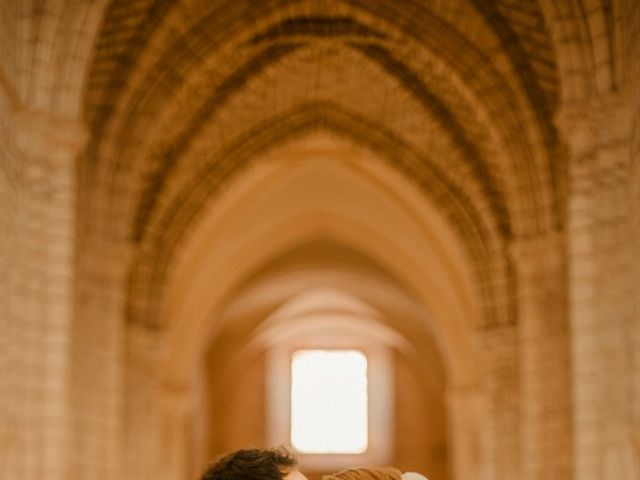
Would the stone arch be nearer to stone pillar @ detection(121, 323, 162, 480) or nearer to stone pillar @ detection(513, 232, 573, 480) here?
stone pillar @ detection(121, 323, 162, 480)

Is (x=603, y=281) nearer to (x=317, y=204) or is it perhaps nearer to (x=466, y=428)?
(x=317, y=204)

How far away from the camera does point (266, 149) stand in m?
22.6

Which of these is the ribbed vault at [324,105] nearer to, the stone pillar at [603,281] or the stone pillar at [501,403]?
the stone pillar at [501,403]

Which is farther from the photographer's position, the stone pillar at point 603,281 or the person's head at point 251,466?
the stone pillar at point 603,281

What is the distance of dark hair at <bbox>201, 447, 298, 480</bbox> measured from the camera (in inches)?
118

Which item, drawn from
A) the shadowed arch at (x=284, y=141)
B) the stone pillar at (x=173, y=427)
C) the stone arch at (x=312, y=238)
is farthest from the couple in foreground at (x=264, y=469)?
the stone pillar at (x=173, y=427)

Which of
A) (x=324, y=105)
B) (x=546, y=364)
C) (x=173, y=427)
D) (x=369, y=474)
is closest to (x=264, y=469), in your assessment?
(x=369, y=474)

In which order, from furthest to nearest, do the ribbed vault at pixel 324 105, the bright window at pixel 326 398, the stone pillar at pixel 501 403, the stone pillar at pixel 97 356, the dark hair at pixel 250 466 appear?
1. the bright window at pixel 326 398
2. the stone pillar at pixel 501 403
3. the ribbed vault at pixel 324 105
4. the stone pillar at pixel 97 356
5. the dark hair at pixel 250 466

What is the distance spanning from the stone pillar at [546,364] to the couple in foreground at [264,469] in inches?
618

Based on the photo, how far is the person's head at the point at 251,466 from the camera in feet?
9.84

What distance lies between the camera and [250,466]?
119 inches

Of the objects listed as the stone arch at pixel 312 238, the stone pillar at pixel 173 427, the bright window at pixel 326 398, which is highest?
the stone arch at pixel 312 238

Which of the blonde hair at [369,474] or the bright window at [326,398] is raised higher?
the bright window at [326,398]

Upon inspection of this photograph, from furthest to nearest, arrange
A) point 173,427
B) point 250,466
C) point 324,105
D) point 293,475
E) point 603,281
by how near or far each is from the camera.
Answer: point 173,427 → point 324,105 → point 603,281 → point 293,475 → point 250,466
